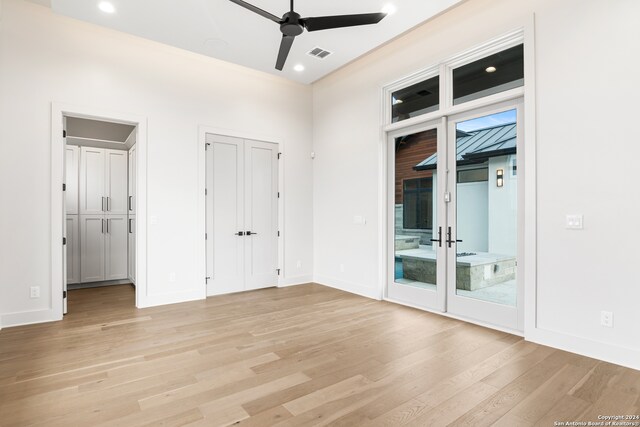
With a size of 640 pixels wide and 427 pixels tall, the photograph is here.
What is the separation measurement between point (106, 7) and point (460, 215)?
4582mm

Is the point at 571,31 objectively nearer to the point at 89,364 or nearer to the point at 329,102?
the point at 329,102

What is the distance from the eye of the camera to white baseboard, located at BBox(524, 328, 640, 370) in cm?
272

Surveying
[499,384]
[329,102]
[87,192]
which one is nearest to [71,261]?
[87,192]

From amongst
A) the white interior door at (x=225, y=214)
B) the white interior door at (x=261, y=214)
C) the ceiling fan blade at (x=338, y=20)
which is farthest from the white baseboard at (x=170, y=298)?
the ceiling fan blade at (x=338, y=20)

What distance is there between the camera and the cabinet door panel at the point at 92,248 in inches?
225

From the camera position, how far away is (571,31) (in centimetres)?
306

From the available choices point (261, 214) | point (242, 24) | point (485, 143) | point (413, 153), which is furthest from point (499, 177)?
point (261, 214)

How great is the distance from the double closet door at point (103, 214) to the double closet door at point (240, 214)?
2079 millimetres

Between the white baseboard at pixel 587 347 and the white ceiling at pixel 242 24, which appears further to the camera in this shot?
the white ceiling at pixel 242 24

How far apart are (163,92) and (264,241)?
107 inches

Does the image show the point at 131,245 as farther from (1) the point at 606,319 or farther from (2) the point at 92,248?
(1) the point at 606,319

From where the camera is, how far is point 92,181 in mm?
5812

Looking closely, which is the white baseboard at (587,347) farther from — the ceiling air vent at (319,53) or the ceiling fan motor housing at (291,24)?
the ceiling air vent at (319,53)

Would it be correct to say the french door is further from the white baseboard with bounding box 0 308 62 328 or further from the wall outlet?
the white baseboard with bounding box 0 308 62 328
